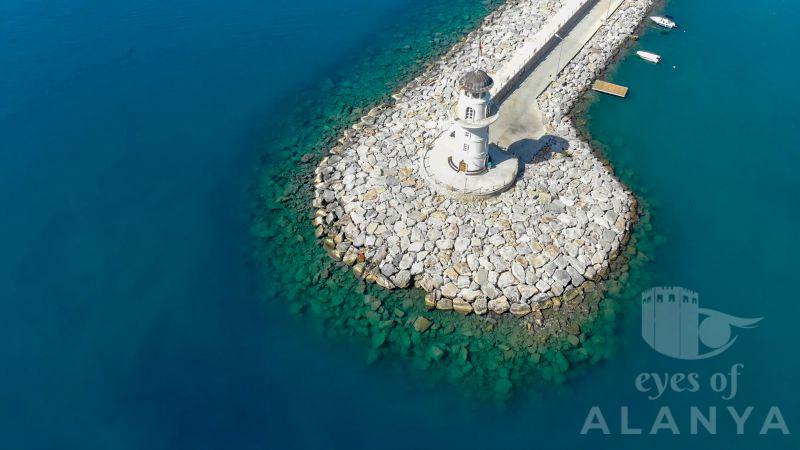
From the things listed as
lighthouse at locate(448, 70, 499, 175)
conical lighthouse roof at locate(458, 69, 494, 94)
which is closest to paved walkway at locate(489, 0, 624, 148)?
lighthouse at locate(448, 70, 499, 175)

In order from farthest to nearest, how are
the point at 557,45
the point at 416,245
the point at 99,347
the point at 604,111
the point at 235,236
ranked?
1. the point at 557,45
2. the point at 604,111
3. the point at 235,236
4. the point at 416,245
5. the point at 99,347

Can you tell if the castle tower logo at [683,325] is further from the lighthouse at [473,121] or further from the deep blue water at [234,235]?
the lighthouse at [473,121]

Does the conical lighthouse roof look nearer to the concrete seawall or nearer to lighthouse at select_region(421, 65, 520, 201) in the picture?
lighthouse at select_region(421, 65, 520, 201)

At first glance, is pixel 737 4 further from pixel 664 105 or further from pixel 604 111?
pixel 604 111

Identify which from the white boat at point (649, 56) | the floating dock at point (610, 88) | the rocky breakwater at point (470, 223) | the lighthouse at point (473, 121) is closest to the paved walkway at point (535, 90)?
the rocky breakwater at point (470, 223)

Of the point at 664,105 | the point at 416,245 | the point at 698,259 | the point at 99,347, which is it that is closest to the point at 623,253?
the point at 698,259

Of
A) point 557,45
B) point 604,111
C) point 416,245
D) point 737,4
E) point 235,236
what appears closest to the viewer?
point 416,245
